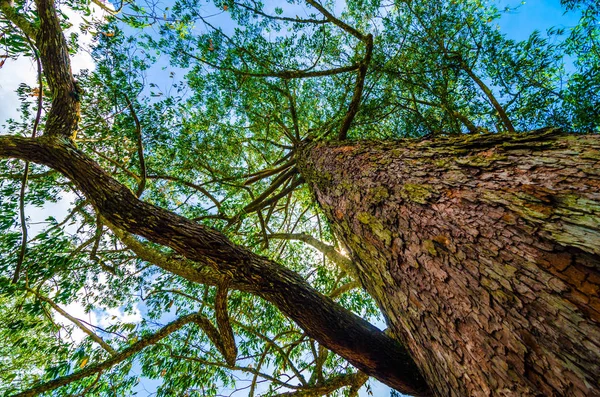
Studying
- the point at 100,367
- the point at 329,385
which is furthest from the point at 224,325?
the point at 329,385

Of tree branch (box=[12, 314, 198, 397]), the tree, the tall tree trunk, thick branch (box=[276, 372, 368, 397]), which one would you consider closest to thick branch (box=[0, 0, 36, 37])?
the tree

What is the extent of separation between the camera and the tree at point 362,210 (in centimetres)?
78

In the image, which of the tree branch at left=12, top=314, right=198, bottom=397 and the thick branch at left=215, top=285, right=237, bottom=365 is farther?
the thick branch at left=215, top=285, right=237, bottom=365

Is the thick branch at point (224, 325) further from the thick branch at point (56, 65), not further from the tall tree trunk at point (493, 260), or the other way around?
the thick branch at point (56, 65)

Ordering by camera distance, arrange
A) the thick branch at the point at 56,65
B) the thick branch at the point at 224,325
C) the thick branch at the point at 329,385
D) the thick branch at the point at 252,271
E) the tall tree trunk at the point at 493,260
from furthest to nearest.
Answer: the thick branch at the point at 329,385 < the thick branch at the point at 56,65 < the thick branch at the point at 224,325 < the thick branch at the point at 252,271 < the tall tree trunk at the point at 493,260

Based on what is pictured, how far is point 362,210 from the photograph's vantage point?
1.58 meters

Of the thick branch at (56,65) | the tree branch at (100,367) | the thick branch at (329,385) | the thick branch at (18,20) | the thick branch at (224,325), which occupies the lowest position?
the thick branch at (329,385)

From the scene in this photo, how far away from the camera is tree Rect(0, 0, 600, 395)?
78 centimetres

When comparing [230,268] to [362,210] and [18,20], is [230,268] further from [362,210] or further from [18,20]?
[18,20]

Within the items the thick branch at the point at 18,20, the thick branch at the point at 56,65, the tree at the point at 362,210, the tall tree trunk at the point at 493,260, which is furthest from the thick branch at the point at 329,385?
the thick branch at the point at 18,20

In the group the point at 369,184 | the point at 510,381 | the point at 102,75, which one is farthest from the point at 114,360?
the point at 102,75

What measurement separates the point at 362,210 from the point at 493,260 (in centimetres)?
78

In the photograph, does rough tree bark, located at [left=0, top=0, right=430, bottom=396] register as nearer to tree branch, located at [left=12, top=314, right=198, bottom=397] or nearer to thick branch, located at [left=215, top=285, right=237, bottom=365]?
thick branch, located at [left=215, top=285, right=237, bottom=365]

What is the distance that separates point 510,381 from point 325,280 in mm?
4078
